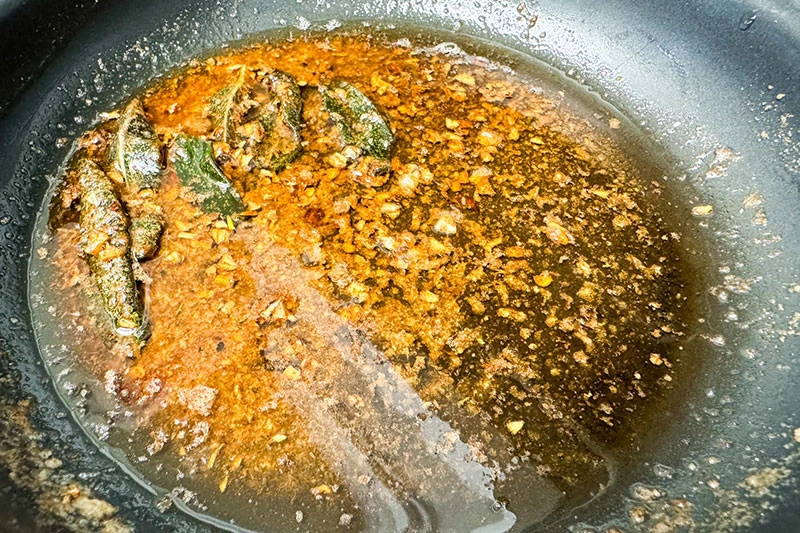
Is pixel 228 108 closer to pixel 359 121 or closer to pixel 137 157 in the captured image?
pixel 137 157

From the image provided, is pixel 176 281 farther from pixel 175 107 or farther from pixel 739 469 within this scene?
pixel 739 469

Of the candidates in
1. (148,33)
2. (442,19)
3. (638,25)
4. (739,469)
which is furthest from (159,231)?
(638,25)

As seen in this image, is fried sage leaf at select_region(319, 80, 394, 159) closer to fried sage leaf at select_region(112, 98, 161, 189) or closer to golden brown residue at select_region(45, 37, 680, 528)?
golden brown residue at select_region(45, 37, 680, 528)

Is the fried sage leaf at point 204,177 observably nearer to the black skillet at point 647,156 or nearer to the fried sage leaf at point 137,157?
the fried sage leaf at point 137,157

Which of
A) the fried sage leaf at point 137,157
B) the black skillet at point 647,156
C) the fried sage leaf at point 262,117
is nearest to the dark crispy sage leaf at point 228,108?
the fried sage leaf at point 262,117

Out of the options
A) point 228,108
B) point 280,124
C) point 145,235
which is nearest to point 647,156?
point 280,124

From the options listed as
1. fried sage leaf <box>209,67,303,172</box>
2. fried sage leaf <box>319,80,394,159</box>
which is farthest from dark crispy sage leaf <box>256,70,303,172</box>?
fried sage leaf <box>319,80,394,159</box>
